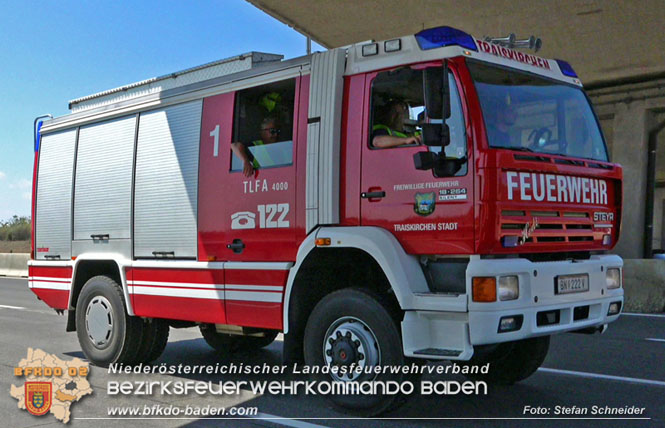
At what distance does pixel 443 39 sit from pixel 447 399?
2.96 m

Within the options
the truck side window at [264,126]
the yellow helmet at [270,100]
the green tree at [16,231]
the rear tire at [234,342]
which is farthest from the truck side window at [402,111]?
the green tree at [16,231]

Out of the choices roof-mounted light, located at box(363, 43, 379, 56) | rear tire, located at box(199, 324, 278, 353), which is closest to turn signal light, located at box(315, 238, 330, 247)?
roof-mounted light, located at box(363, 43, 379, 56)

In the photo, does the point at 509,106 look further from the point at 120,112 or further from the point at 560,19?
the point at 560,19

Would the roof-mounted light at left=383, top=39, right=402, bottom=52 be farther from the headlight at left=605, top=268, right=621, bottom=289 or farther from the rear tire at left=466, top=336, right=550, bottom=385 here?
the rear tire at left=466, top=336, right=550, bottom=385

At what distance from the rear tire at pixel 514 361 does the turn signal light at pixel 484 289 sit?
1.75 metres

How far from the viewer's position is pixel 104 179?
308 inches

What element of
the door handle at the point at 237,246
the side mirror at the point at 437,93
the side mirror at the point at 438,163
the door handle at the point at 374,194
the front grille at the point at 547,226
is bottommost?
the door handle at the point at 237,246

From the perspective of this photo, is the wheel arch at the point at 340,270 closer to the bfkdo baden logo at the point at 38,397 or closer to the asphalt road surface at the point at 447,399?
the asphalt road surface at the point at 447,399

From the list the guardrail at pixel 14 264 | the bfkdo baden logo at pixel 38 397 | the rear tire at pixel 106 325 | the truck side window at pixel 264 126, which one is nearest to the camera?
Answer: the bfkdo baden logo at pixel 38 397

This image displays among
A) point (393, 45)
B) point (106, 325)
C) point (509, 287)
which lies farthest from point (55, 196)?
point (509, 287)

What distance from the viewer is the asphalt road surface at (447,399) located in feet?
17.6

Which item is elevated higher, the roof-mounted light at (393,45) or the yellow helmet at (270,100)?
the roof-mounted light at (393,45)

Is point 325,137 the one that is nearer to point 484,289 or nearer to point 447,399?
point 484,289

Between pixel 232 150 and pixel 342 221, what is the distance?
145 cm
